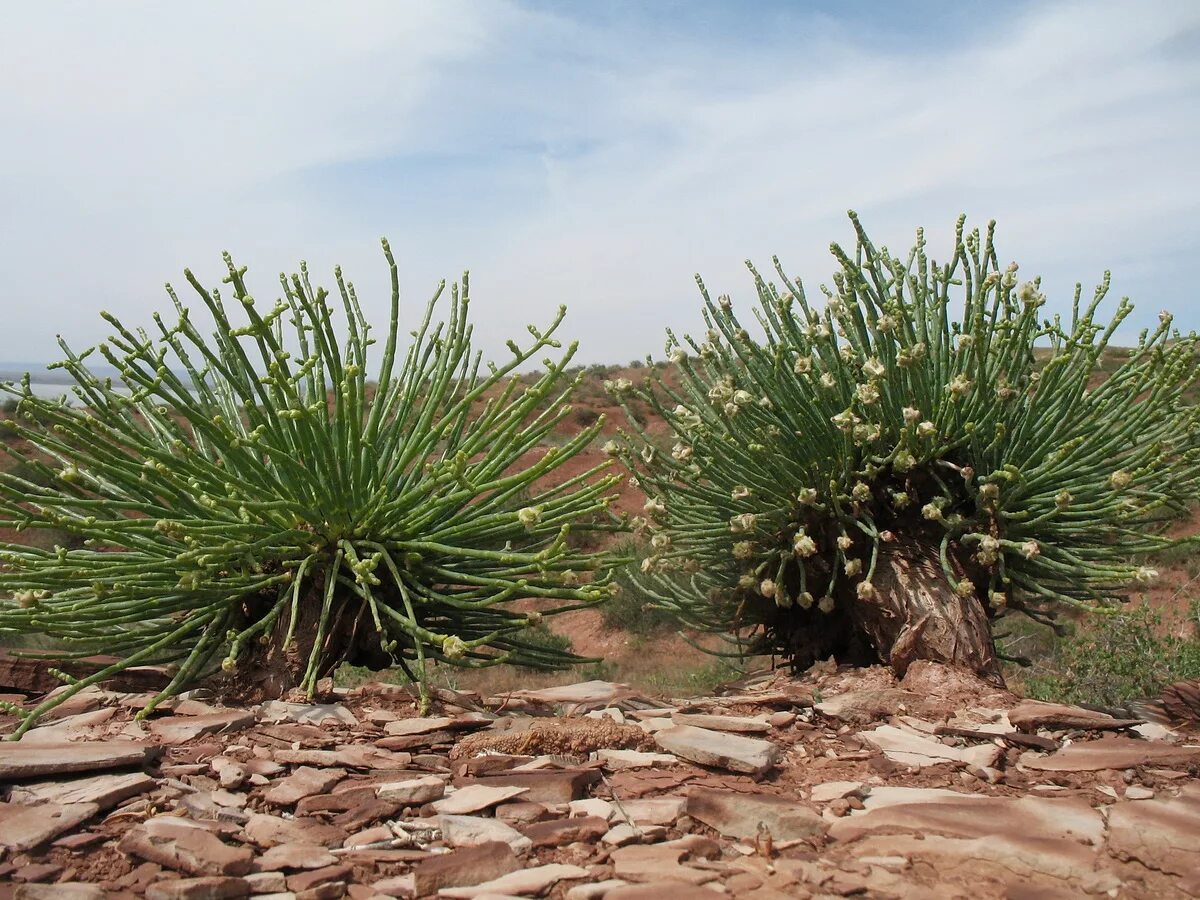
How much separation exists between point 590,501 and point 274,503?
3.25ft

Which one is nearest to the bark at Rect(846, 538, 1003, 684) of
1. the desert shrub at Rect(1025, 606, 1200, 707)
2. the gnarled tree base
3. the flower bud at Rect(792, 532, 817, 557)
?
the gnarled tree base

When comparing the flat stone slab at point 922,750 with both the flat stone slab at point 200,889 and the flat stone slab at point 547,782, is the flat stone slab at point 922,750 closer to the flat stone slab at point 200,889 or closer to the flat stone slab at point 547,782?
the flat stone slab at point 547,782

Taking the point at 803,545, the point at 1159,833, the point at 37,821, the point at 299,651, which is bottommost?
the point at 1159,833

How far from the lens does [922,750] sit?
9.32 ft

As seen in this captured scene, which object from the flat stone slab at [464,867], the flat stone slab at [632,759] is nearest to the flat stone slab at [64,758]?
the flat stone slab at [464,867]

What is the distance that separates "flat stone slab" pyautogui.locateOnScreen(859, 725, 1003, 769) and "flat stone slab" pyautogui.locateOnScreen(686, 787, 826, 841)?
60 cm

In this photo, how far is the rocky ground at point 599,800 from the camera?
1918mm

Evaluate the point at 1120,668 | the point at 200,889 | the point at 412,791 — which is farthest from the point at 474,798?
the point at 1120,668

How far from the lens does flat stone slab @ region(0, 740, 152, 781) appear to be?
2.37m

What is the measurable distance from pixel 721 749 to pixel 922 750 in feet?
1.98

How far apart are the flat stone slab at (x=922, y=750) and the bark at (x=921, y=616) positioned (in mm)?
591

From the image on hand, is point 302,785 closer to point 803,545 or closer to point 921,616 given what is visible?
point 803,545

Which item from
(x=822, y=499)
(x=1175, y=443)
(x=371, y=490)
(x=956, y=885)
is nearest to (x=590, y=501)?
(x=371, y=490)

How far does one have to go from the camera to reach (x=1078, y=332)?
374 centimetres
